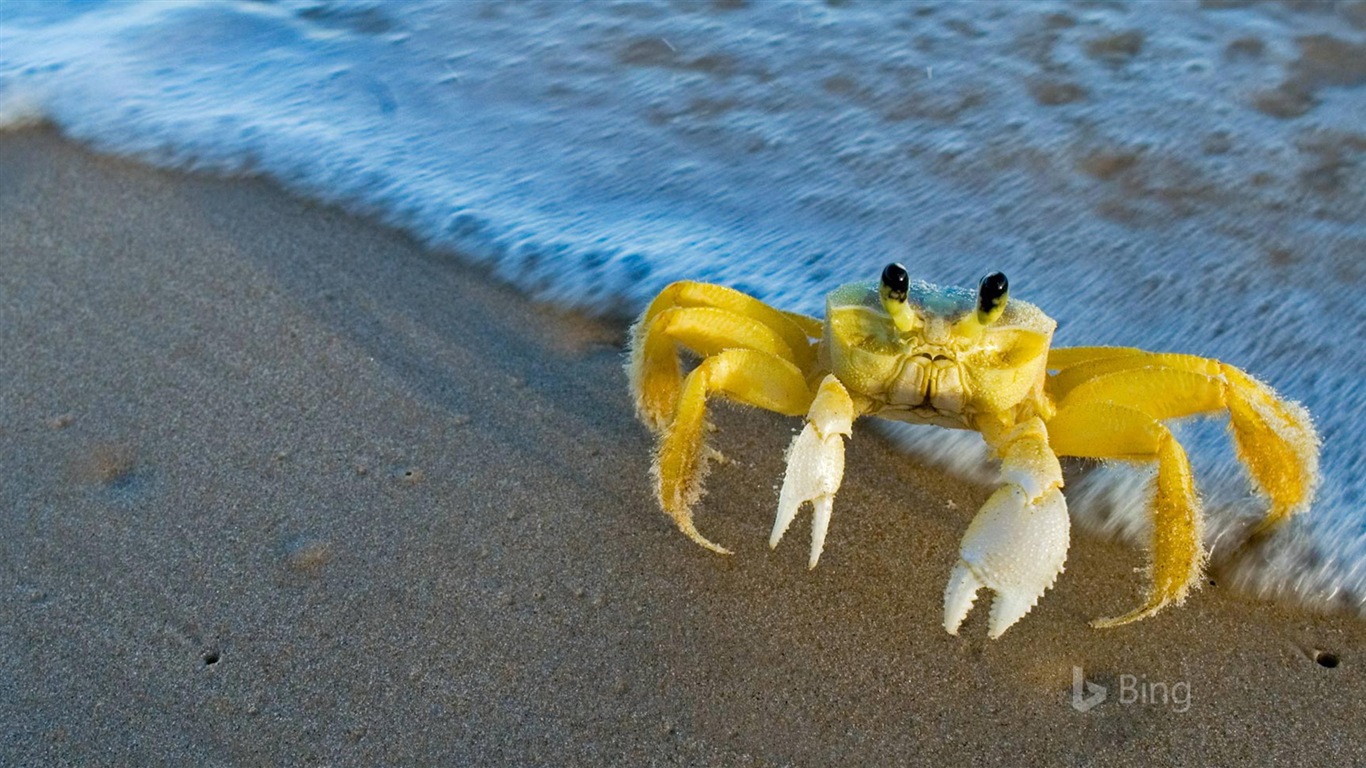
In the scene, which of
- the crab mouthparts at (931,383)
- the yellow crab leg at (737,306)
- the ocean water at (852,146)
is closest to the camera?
the crab mouthparts at (931,383)

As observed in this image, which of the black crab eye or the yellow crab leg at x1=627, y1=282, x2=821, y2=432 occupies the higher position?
the black crab eye

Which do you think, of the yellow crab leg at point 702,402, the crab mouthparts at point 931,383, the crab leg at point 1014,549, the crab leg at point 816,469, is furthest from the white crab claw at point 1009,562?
the yellow crab leg at point 702,402

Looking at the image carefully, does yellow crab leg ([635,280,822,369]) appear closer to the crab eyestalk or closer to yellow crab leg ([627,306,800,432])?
yellow crab leg ([627,306,800,432])

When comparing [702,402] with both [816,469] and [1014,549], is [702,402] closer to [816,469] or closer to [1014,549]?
[816,469]

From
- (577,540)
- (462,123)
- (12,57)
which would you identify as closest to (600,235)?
(462,123)

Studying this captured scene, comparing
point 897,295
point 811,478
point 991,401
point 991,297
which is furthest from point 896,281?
point 811,478

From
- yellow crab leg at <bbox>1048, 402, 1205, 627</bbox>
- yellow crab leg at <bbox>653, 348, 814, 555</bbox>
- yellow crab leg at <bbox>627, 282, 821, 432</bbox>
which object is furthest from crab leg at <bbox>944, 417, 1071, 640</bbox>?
yellow crab leg at <bbox>627, 282, 821, 432</bbox>

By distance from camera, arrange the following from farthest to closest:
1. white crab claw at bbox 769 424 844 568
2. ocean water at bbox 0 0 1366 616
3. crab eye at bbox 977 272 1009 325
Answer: ocean water at bbox 0 0 1366 616 < crab eye at bbox 977 272 1009 325 < white crab claw at bbox 769 424 844 568

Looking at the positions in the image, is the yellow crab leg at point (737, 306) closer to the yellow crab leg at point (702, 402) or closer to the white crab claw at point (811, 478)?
the yellow crab leg at point (702, 402)
